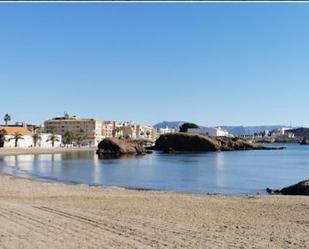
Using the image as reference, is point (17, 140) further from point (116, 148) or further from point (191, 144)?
point (191, 144)

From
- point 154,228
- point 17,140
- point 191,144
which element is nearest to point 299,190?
point 154,228

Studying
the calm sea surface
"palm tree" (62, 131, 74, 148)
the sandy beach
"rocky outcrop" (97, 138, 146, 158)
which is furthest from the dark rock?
"palm tree" (62, 131, 74, 148)

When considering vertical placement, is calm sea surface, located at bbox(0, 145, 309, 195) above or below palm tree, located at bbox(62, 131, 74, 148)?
below

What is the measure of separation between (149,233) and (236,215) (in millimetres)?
6144

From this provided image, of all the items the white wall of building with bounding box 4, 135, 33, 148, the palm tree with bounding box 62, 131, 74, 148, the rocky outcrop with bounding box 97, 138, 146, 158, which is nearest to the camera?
the rocky outcrop with bounding box 97, 138, 146, 158

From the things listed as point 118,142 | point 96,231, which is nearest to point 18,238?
point 96,231

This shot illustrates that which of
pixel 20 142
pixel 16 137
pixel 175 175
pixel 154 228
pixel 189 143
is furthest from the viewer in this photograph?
pixel 189 143

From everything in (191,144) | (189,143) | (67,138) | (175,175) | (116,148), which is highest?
(67,138)

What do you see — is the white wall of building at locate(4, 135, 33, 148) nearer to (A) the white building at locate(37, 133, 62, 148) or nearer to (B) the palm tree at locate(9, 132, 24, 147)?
(B) the palm tree at locate(9, 132, 24, 147)

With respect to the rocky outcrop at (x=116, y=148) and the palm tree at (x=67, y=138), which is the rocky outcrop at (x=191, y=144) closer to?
the rocky outcrop at (x=116, y=148)

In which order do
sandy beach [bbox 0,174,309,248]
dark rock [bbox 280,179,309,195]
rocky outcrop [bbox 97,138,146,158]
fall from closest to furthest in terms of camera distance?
sandy beach [bbox 0,174,309,248] → dark rock [bbox 280,179,309,195] → rocky outcrop [bbox 97,138,146,158]

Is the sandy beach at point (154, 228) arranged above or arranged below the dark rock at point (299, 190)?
above

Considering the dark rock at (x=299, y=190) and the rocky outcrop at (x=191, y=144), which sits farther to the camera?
the rocky outcrop at (x=191, y=144)

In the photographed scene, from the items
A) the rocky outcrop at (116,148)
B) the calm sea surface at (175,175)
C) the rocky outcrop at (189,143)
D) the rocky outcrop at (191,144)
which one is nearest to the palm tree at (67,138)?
the rocky outcrop at (189,143)
